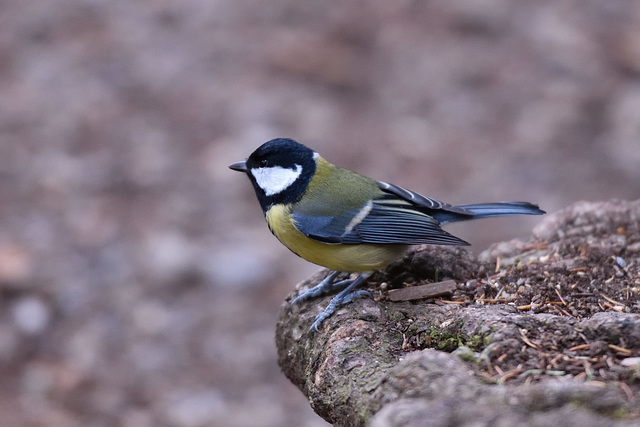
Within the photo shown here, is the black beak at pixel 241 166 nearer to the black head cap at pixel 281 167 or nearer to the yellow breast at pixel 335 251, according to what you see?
the black head cap at pixel 281 167

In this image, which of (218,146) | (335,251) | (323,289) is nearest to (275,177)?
(335,251)

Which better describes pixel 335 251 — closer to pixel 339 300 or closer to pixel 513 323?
pixel 339 300

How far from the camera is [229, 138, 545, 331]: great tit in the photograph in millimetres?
3578

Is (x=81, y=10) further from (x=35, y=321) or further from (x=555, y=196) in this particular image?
(x=555, y=196)

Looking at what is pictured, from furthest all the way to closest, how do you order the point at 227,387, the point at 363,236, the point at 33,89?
the point at 33,89
the point at 227,387
the point at 363,236

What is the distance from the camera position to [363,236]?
3.61 m

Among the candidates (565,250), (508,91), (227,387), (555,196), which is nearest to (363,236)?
(565,250)

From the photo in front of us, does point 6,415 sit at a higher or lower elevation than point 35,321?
lower

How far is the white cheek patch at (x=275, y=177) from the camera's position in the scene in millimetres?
3912

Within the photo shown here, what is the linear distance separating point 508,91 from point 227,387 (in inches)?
197

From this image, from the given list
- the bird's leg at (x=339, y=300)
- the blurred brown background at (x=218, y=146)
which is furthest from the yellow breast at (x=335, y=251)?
the blurred brown background at (x=218, y=146)

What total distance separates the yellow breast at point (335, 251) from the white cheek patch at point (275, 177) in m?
0.17

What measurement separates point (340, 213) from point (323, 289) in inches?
16.5

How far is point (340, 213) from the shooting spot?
3742 mm
